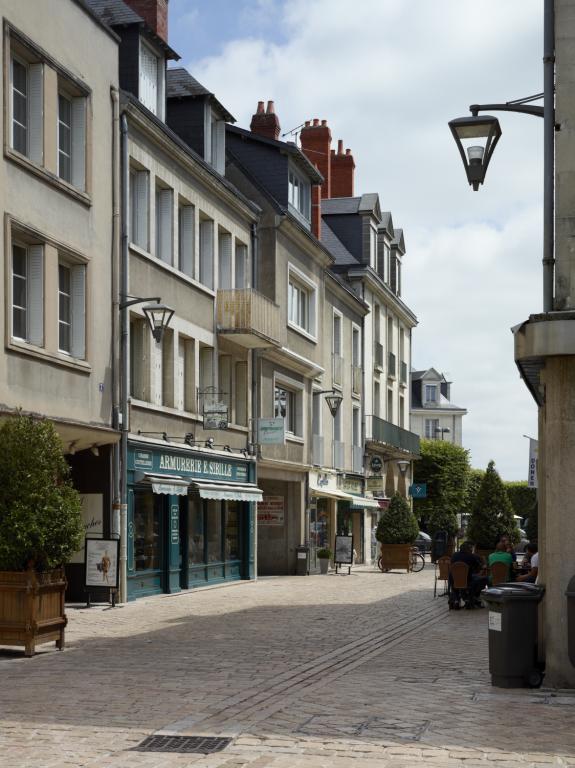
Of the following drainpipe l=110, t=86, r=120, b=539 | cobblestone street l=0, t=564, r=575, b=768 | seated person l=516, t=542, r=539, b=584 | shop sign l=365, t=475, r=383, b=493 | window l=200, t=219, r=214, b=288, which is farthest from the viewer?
shop sign l=365, t=475, r=383, b=493

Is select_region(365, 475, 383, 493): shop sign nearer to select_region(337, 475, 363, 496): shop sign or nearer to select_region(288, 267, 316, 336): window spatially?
select_region(337, 475, 363, 496): shop sign

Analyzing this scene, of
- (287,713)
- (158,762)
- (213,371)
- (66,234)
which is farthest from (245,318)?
(158,762)

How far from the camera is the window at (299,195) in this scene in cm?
3606

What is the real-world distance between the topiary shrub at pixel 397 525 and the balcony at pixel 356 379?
8536mm

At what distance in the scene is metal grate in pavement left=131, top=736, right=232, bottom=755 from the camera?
8.67 metres

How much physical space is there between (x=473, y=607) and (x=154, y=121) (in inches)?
Answer: 439

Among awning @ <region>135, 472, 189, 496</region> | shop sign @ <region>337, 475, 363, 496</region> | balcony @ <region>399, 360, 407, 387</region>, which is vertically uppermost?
balcony @ <region>399, 360, 407, 387</region>

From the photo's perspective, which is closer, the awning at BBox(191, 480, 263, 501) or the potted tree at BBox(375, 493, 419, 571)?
the awning at BBox(191, 480, 263, 501)

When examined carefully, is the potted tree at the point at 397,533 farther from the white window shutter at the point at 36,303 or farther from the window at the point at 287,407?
the white window shutter at the point at 36,303

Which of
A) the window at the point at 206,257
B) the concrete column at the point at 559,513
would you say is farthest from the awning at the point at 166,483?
the concrete column at the point at 559,513

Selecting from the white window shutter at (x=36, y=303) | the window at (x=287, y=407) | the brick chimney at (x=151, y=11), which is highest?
the brick chimney at (x=151, y=11)

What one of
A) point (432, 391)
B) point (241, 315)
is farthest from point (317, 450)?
point (432, 391)

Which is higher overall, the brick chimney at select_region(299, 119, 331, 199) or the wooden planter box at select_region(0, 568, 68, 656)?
the brick chimney at select_region(299, 119, 331, 199)

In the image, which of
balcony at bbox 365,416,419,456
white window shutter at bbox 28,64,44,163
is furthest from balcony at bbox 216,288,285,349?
balcony at bbox 365,416,419,456
